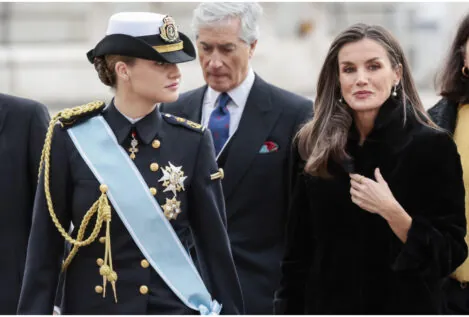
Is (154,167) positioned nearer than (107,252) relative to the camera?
No

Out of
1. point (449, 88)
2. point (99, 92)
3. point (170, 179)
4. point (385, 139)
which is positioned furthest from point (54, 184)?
point (99, 92)

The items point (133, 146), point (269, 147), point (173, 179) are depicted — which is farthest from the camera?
point (269, 147)

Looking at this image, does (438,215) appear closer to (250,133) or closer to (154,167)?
(154,167)

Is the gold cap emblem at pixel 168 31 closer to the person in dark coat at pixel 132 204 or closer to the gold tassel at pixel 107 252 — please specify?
the person in dark coat at pixel 132 204

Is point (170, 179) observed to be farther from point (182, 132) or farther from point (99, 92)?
point (99, 92)

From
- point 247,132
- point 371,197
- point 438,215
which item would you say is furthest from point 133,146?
point 247,132

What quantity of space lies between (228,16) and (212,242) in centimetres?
175

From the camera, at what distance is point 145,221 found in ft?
19.9

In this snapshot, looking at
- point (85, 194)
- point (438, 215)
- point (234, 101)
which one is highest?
point (234, 101)

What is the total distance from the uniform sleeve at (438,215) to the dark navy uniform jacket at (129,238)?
0.70 metres

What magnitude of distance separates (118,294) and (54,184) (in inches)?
18.7

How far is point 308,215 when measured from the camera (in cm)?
630

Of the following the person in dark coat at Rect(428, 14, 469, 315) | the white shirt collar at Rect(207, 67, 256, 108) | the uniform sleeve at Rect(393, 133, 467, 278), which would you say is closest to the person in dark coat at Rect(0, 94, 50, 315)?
the white shirt collar at Rect(207, 67, 256, 108)

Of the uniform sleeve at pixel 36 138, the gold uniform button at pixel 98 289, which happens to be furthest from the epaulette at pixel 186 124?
the uniform sleeve at pixel 36 138
